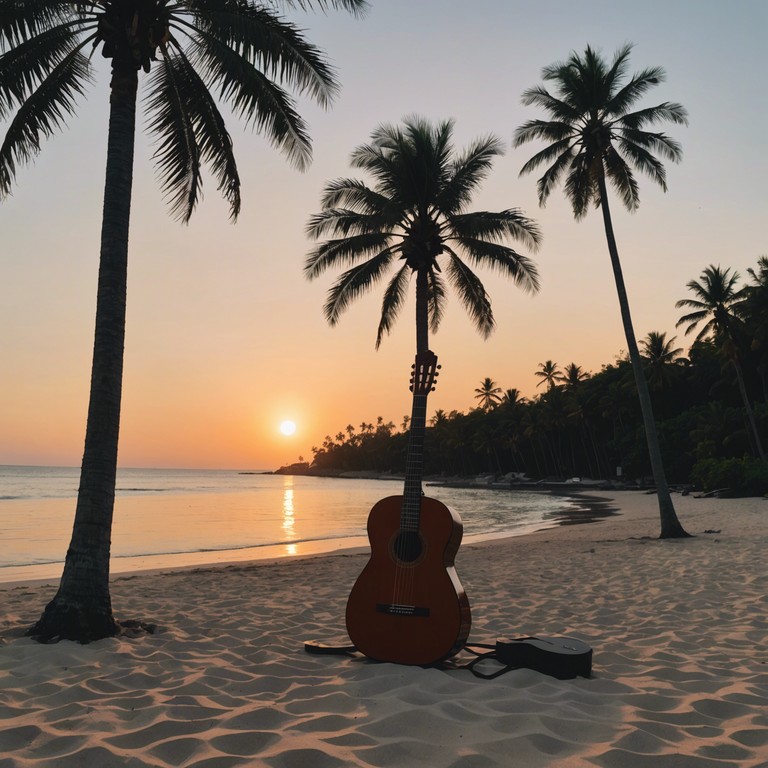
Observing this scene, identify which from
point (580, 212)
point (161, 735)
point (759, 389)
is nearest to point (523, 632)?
point (161, 735)

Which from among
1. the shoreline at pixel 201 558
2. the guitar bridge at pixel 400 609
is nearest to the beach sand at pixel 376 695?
the guitar bridge at pixel 400 609

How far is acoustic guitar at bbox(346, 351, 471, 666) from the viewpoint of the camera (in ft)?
13.7

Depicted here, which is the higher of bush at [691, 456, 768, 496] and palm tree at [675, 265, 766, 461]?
palm tree at [675, 265, 766, 461]

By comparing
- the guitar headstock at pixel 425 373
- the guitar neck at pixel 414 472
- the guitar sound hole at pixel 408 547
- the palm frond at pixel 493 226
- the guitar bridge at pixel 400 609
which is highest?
the palm frond at pixel 493 226

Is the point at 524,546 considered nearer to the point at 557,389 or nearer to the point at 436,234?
the point at 436,234

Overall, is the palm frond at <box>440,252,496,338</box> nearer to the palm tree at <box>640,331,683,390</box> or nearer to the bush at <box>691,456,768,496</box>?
the bush at <box>691,456,768,496</box>

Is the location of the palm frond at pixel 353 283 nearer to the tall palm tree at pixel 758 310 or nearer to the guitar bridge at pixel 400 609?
the guitar bridge at pixel 400 609

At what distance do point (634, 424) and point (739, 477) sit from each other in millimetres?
31719

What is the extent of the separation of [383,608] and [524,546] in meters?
11.5

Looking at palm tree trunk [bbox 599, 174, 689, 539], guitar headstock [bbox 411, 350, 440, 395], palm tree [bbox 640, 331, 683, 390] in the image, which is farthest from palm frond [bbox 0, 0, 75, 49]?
palm tree [bbox 640, 331, 683, 390]

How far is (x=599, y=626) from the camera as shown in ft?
18.7

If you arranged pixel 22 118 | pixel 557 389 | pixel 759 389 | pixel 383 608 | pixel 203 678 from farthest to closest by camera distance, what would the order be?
1. pixel 557 389
2. pixel 759 389
3. pixel 22 118
4. pixel 383 608
5. pixel 203 678

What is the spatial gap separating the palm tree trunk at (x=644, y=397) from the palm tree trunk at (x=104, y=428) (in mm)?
11962

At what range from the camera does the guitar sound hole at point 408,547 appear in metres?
4.38
